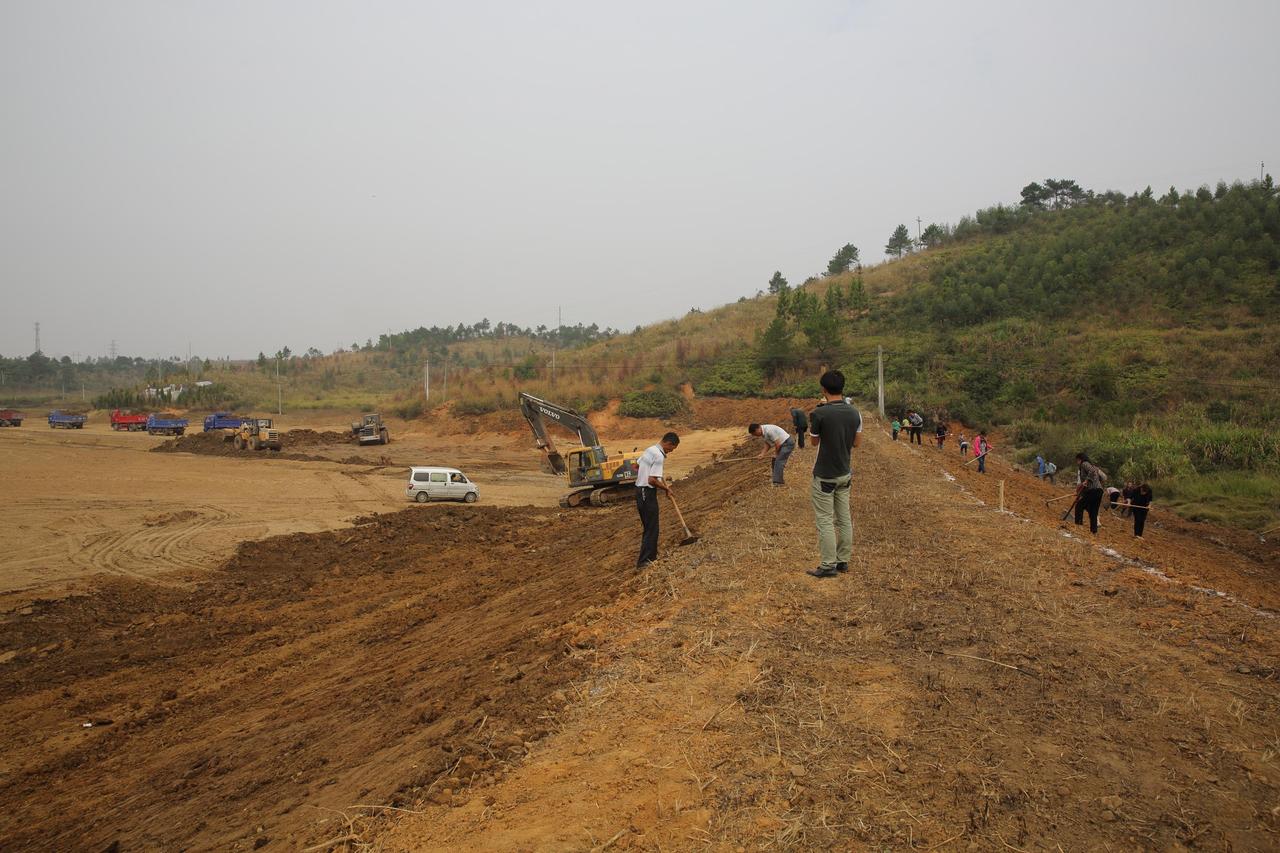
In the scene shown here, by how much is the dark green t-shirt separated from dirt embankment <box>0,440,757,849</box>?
2.55 meters

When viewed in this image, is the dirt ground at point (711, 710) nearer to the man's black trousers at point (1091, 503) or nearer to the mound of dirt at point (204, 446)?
the man's black trousers at point (1091, 503)

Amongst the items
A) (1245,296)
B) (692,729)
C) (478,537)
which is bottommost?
(478,537)

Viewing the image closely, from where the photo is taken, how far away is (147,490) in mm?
26062

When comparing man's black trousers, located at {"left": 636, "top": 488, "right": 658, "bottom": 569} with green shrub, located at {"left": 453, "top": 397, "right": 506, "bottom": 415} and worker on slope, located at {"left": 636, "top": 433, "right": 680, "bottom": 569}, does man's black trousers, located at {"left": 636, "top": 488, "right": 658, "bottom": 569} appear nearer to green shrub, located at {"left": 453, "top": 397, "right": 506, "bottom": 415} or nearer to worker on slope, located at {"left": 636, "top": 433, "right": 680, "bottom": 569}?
worker on slope, located at {"left": 636, "top": 433, "right": 680, "bottom": 569}

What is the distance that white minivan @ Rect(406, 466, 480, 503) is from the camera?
85.2 feet

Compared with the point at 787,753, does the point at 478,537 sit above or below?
below

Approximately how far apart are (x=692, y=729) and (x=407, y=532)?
16842mm

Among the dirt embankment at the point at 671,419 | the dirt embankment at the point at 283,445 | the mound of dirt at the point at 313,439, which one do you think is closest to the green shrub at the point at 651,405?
the dirt embankment at the point at 671,419

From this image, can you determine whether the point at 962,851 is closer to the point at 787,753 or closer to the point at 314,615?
the point at 787,753

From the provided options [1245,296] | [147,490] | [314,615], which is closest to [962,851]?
[314,615]

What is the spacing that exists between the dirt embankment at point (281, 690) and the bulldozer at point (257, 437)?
2699 cm

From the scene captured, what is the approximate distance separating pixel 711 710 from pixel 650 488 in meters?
4.67

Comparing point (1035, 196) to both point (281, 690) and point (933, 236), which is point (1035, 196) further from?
point (281, 690)

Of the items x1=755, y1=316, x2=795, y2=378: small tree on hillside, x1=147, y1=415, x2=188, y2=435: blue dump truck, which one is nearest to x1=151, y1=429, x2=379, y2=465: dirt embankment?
x1=147, y1=415, x2=188, y2=435: blue dump truck
